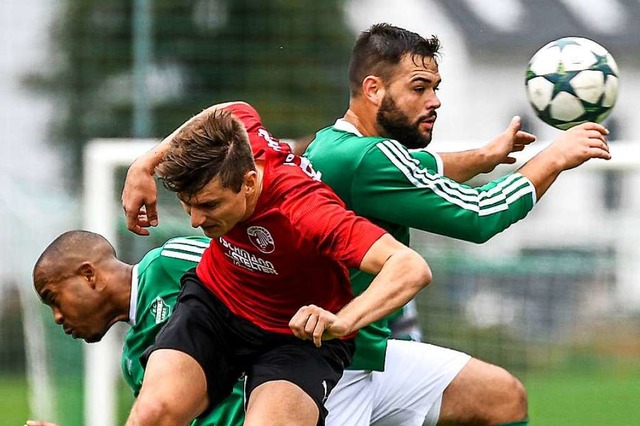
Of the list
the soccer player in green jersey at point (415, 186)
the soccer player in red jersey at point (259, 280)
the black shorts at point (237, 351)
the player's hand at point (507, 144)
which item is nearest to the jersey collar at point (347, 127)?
the soccer player in green jersey at point (415, 186)

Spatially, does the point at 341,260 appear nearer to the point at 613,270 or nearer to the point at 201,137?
the point at 201,137

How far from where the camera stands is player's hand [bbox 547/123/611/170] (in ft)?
17.5

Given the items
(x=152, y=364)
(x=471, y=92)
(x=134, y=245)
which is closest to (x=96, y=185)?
(x=134, y=245)

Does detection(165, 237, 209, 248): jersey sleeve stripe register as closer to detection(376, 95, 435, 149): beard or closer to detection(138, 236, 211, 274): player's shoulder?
detection(138, 236, 211, 274): player's shoulder

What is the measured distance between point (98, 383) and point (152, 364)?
418cm

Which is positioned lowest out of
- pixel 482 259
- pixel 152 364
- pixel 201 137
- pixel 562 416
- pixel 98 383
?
pixel 562 416

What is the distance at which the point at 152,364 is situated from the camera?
16.5 ft

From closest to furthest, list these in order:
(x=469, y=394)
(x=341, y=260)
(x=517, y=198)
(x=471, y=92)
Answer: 1. (x=341, y=260)
2. (x=517, y=198)
3. (x=469, y=394)
4. (x=471, y=92)

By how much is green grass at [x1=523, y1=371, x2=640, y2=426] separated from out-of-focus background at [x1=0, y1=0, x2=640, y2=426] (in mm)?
18

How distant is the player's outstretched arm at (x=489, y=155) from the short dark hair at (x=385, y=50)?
1.30ft

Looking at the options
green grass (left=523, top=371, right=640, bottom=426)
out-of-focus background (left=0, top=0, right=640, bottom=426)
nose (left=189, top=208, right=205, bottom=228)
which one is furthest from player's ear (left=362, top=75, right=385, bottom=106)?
green grass (left=523, top=371, right=640, bottom=426)

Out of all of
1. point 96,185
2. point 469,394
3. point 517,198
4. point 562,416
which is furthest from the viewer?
point 562,416

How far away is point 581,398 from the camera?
1113cm

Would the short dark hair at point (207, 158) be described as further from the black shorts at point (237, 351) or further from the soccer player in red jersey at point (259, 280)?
the black shorts at point (237, 351)
